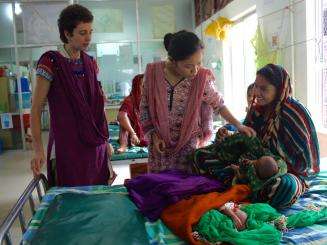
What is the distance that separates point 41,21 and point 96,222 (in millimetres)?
5499

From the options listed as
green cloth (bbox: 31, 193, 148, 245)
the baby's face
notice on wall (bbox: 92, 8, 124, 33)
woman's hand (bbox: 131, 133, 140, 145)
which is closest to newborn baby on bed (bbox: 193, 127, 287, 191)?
the baby's face

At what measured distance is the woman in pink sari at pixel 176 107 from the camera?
1.98 metres

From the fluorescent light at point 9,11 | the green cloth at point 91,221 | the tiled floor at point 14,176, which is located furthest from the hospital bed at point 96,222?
the fluorescent light at point 9,11

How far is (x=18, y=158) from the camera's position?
20.1 feet

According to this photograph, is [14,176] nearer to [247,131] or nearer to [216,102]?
[216,102]

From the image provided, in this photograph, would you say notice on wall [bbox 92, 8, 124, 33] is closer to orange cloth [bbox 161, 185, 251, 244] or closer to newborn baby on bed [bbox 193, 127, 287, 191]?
newborn baby on bed [bbox 193, 127, 287, 191]

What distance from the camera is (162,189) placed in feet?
5.31

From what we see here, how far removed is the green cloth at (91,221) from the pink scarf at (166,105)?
0.40 metres

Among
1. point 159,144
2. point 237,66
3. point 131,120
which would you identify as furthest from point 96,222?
point 237,66

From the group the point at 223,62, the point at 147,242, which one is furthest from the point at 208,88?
the point at 223,62

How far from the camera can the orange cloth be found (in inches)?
53.6

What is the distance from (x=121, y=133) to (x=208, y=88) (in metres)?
1.79

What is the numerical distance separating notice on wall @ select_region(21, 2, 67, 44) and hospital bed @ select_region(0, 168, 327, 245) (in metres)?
4.92

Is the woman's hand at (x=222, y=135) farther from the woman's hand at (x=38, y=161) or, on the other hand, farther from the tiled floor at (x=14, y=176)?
the tiled floor at (x=14, y=176)
